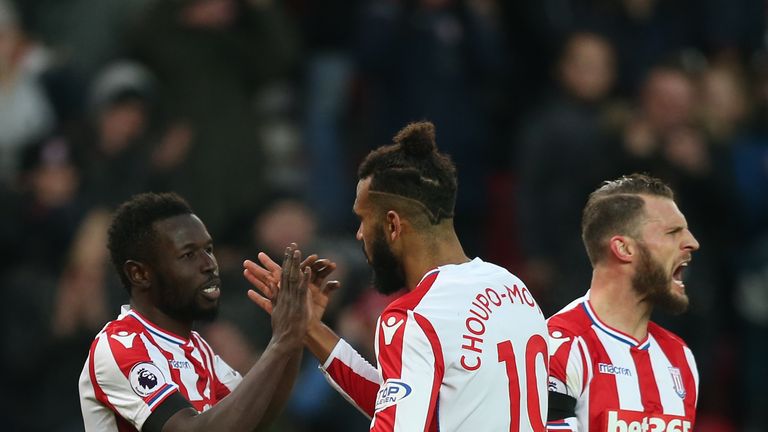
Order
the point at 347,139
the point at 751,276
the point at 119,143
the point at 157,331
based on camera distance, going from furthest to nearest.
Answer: the point at 347,139
the point at 751,276
the point at 119,143
the point at 157,331

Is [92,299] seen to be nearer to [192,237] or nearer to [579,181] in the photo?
[579,181]

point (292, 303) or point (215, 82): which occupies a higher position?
point (215, 82)

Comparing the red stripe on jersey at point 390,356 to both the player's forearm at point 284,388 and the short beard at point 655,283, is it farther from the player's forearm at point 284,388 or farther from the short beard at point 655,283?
the short beard at point 655,283

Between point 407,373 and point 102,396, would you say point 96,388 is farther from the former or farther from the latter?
point 407,373

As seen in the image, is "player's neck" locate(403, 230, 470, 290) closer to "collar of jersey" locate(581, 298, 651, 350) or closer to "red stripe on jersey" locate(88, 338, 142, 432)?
"collar of jersey" locate(581, 298, 651, 350)

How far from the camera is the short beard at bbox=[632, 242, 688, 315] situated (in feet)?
22.4

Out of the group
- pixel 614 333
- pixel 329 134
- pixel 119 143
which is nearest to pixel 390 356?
pixel 614 333

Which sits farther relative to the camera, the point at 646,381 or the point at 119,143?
the point at 119,143

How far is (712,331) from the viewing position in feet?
40.8

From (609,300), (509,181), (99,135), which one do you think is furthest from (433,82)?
(609,300)

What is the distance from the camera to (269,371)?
622cm

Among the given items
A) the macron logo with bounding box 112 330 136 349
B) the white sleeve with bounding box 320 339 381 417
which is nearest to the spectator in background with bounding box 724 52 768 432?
the white sleeve with bounding box 320 339 381 417

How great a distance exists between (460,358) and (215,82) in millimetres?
→ 7191

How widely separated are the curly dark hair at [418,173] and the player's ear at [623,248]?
0.89m
